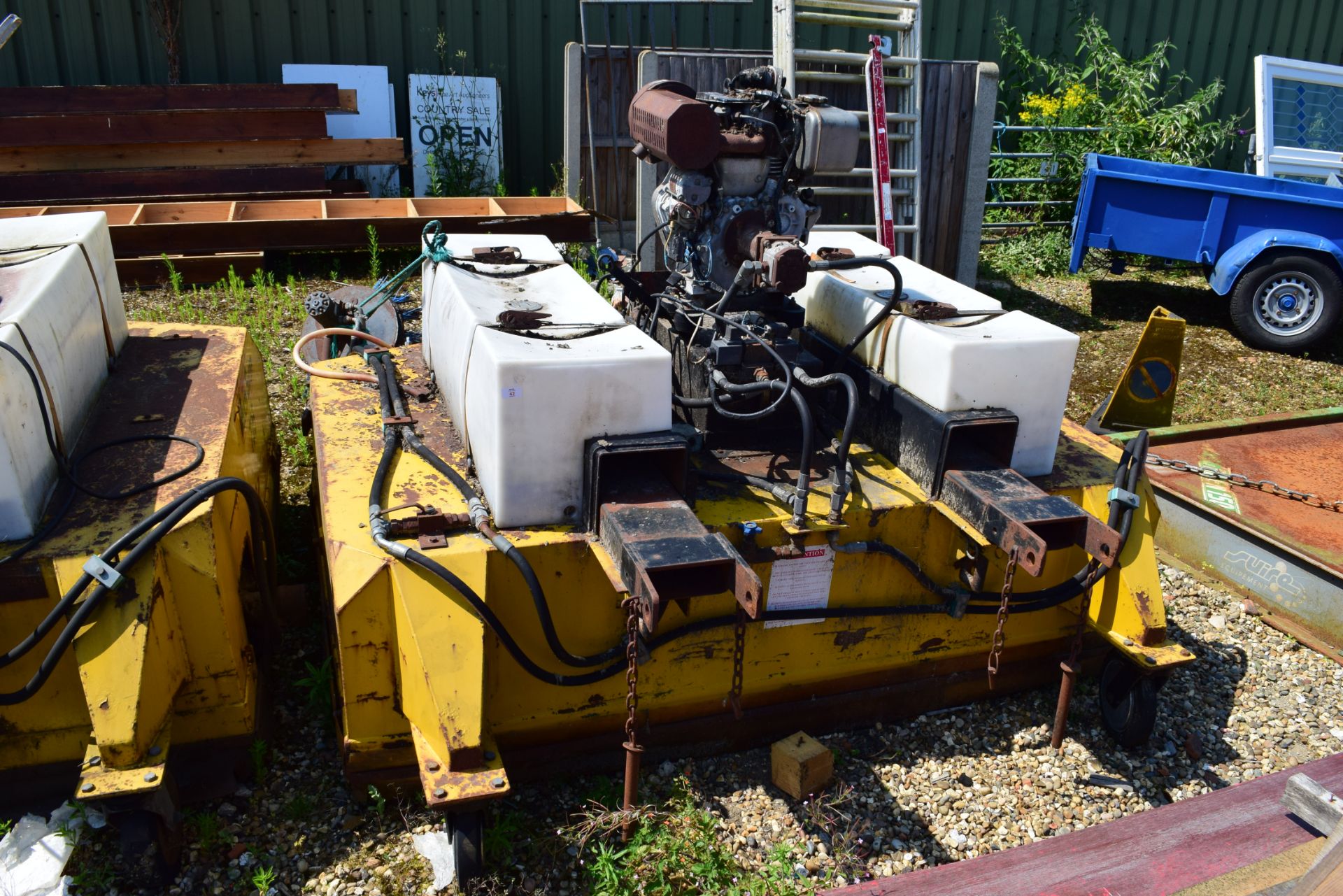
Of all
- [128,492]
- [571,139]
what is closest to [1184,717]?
[128,492]

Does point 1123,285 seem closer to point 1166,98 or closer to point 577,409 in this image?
point 1166,98

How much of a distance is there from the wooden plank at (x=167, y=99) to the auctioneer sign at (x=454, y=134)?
3.52 feet

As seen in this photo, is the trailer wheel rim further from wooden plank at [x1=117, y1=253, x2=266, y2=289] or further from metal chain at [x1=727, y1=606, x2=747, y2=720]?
wooden plank at [x1=117, y1=253, x2=266, y2=289]

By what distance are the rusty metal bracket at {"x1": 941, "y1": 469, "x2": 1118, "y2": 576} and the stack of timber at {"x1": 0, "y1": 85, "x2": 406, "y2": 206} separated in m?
6.82

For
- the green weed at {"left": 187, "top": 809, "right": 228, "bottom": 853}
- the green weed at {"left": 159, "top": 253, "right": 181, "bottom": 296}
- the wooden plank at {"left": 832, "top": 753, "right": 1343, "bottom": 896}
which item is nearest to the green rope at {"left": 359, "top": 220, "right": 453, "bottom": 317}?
the green weed at {"left": 187, "top": 809, "right": 228, "bottom": 853}

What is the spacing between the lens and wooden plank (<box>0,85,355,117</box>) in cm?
797

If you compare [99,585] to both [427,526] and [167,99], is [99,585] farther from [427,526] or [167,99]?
[167,99]

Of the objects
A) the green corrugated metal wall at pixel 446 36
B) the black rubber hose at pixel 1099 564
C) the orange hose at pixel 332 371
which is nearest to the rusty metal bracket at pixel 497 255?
the orange hose at pixel 332 371

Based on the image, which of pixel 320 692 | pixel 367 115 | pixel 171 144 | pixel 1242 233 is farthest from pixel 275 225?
pixel 1242 233

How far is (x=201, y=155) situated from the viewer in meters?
8.21

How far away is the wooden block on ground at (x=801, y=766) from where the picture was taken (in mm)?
3168

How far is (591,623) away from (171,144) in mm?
6968

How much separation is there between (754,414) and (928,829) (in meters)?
1.40

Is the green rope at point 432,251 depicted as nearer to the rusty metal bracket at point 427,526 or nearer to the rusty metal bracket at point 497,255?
the rusty metal bracket at point 497,255
